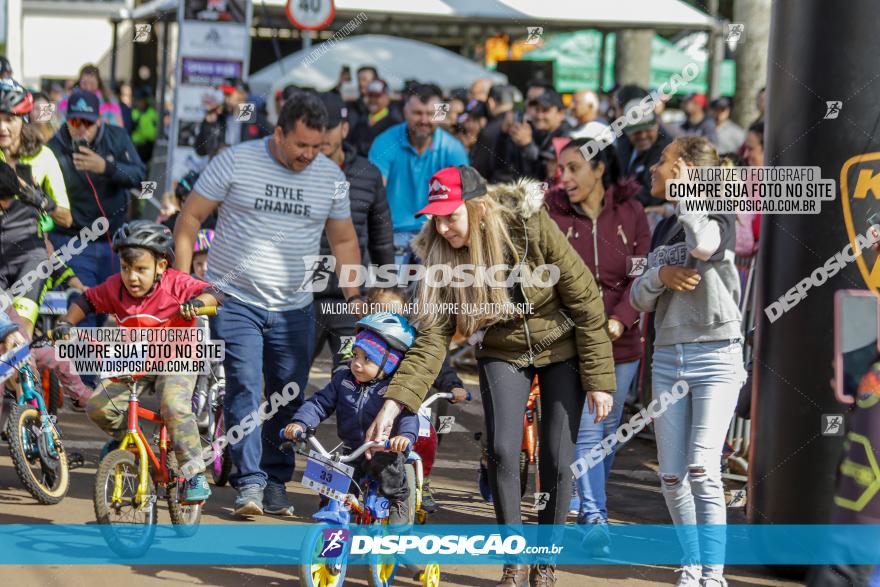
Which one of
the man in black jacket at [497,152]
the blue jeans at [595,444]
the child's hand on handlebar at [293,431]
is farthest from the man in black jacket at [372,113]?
the child's hand on handlebar at [293,431]

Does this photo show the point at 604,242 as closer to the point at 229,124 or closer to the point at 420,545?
the point at 420,545

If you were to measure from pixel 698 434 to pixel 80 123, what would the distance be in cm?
622

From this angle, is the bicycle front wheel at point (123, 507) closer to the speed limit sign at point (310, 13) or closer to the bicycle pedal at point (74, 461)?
the bicycle pedal at point (74, 461)

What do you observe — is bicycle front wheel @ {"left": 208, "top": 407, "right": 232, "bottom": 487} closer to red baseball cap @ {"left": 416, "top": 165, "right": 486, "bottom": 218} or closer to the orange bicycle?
the orange bicycle

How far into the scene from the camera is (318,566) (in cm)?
574

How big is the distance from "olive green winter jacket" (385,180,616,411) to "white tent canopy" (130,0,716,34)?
15099 mm

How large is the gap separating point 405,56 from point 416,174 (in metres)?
11.4

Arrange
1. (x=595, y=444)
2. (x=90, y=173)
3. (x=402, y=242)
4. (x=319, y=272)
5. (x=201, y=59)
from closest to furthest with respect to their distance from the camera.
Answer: (x=595, y=444)
(x=319, y=272)
(x=90, y=173)
(x=402, y=242)
(x=201, y=59)

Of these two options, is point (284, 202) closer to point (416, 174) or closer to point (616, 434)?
point (616, 434)

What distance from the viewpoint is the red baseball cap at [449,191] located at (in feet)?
A: 18.9

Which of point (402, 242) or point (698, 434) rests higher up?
point (402, 242)

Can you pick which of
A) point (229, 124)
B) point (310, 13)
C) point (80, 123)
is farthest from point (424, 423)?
point (310, 13)

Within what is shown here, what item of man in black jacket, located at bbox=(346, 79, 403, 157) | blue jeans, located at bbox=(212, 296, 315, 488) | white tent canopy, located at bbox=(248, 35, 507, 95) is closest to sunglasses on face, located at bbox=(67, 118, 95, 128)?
blue jeans, located at bbox=(212, 296, 315, 488)

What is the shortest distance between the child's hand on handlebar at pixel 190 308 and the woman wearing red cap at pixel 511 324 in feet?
3.76
